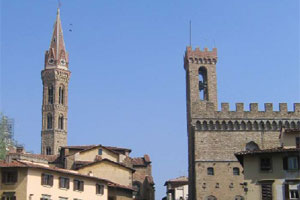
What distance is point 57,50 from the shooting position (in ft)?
385

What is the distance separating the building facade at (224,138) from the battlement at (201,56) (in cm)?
715

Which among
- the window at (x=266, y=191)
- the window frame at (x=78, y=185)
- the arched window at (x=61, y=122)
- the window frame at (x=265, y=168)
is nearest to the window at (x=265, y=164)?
the window frame at (x=265, y=168)

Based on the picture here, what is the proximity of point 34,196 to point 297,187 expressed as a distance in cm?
1765

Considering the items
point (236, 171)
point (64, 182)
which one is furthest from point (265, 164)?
point (236, 171)

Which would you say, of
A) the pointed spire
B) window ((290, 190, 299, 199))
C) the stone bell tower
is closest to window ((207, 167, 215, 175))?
window ((290, 190, 299, 199))

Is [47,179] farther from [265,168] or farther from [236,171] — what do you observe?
[236,171]

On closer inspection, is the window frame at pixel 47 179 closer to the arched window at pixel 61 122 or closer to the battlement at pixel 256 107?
the battlement at pixel 256 107

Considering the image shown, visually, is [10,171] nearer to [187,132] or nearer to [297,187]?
[297,187]

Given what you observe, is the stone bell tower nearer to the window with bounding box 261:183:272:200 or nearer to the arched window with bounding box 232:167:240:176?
the arched window with bounding box 232:167:240:176

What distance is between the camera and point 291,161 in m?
36.9

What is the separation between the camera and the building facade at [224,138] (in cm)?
5778

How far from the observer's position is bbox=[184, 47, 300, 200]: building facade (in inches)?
2275

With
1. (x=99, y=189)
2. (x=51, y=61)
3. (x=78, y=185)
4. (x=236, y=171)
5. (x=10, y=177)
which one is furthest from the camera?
(x=51, y=61)

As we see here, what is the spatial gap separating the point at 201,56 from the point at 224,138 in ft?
38.2
